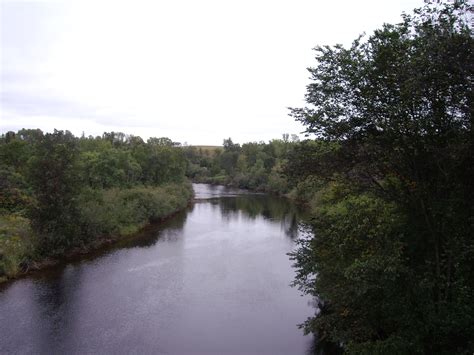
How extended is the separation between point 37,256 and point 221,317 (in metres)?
14.2

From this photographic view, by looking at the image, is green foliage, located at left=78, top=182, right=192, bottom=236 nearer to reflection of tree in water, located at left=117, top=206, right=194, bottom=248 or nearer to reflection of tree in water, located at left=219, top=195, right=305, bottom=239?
reflection of tree in water, located at left=117, top=206, right=194, bottom=248

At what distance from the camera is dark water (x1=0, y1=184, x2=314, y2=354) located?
17.0m

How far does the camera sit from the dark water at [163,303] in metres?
17.0

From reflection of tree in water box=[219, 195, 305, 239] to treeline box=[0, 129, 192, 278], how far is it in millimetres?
9331

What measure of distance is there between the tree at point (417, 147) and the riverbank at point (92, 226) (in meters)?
20.1

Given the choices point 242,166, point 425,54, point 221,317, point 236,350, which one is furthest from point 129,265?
point 242,166

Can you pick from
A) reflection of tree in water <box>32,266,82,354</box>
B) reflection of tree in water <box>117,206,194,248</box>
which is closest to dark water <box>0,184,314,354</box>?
reflection of tree in water <box>32,266,82,354</box>

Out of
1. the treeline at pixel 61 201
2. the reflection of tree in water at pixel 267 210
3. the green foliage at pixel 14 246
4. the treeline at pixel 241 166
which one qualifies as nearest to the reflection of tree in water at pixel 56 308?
the green foliage at pixel 14 246

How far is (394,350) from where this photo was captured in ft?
34.5

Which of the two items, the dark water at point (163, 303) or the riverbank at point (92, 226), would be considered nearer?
the dark water at point (163, 303)

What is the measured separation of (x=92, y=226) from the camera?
103ft

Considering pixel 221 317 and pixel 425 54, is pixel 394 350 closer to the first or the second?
pixel 425 54

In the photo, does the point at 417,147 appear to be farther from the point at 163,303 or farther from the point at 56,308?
the point at 56,308

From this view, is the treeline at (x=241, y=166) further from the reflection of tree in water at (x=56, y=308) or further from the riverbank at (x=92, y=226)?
the reflection of tree in water at (x=56, y=308)
